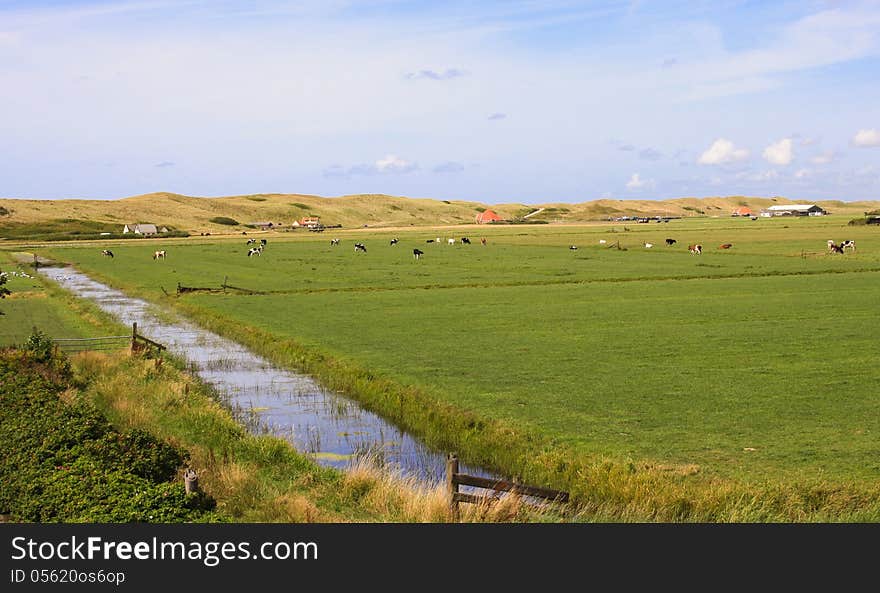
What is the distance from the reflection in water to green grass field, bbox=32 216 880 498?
1769 mm

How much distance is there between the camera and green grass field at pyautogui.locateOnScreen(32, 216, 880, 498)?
1862 centimetres

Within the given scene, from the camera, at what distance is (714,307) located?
141ft

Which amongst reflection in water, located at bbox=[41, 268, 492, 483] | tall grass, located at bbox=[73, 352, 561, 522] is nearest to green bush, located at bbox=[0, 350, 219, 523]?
tall grass, located at bbox=[73, 352, 561, 522]

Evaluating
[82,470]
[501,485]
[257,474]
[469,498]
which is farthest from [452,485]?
[82,470]

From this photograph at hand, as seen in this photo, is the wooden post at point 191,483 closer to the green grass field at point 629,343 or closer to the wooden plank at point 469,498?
the wooden plank at point 469,498

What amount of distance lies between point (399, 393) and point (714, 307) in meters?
23.6

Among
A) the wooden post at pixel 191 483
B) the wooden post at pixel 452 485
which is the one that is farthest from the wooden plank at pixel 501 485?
the wooden post at pixel 191 483

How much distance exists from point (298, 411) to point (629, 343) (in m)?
12.8

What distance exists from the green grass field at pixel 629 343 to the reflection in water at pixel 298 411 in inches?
69.7

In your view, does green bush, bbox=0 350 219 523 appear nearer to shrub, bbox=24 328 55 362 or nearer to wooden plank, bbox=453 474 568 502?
wooden plank, bbox=453 474 568 502

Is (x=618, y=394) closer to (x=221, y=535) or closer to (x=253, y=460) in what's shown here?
(x=253, y=460)

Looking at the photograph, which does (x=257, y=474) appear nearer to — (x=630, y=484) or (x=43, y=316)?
(x=630, y=484)

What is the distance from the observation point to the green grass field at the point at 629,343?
1862cm

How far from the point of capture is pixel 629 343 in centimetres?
3177
